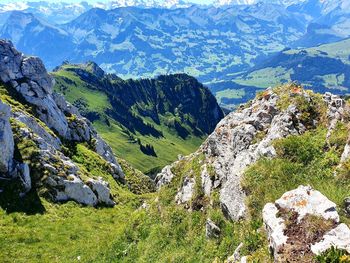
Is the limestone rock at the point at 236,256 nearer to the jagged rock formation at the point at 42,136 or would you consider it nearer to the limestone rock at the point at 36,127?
the jagged rock formation at the point at 42,136

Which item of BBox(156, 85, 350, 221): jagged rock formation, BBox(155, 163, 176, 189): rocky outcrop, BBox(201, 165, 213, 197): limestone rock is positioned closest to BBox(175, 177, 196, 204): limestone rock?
BBox(156, 85, 350, 221): jagged rock formation

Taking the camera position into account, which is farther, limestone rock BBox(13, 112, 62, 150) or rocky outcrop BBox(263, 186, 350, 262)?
limestone rock BBox(13, 112, 62, 150)

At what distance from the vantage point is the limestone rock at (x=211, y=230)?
23016 millimetres

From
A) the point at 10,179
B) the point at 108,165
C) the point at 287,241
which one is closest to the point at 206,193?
the point at 287,241

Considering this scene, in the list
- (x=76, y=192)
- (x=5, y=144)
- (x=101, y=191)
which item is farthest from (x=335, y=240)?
(x=101, y=191)

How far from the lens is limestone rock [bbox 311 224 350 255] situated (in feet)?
45.6

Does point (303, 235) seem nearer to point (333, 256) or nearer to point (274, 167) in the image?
point (333, 256)

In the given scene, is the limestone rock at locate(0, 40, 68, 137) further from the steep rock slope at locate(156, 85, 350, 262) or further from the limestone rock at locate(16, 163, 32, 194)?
the steep rock slope at locate(156, 85, 350, 262)

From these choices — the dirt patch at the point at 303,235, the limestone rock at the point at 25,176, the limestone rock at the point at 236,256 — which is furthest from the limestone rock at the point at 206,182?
the limestone rock at the point at 25,176

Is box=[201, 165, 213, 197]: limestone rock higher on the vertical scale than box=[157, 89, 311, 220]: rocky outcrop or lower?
lower

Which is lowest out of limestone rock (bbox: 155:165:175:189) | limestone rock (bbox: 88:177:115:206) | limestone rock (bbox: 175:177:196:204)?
limestone rock (bbox: 88:177:115:206)

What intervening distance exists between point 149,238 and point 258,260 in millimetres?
12742

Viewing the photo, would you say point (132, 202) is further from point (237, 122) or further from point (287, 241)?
point (287, 241)

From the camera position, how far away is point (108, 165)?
73.6 m
